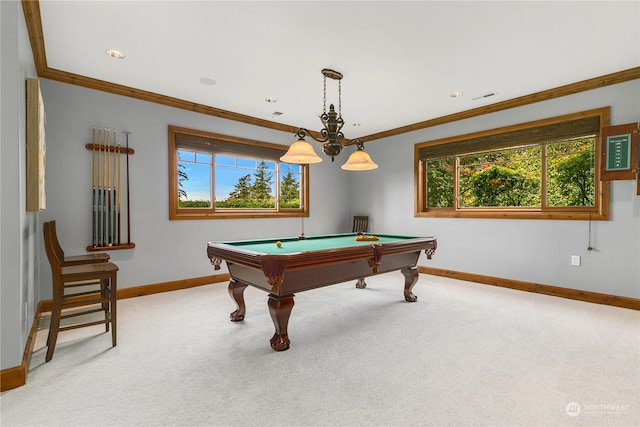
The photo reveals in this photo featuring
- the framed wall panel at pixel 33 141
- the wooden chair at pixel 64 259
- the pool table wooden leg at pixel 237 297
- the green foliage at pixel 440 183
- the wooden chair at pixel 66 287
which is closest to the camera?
the framed wall panel at pixel 33 141

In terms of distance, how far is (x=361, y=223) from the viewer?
625 cm

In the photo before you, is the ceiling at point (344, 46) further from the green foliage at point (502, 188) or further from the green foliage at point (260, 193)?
the green foliage at point (260, 193)

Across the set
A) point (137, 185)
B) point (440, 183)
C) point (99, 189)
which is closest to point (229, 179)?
point (137, 185)

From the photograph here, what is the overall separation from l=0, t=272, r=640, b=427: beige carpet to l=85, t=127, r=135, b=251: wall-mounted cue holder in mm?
900

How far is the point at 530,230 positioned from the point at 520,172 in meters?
0.86

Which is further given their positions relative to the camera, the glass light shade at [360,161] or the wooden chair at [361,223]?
the wooden chair at [361,223]

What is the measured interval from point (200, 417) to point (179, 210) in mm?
3267

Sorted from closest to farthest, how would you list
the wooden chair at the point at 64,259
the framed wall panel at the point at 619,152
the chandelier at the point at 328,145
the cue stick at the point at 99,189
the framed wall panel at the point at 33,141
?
the framed wall panel at the point at 33,141, the wooden chair at the point at 64,259, the chandelier at the point at 328,145, the framed wall panel at the point at 619,152, the cue stick at the point at 99,189

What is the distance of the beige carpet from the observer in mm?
1617

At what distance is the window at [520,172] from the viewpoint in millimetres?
3771

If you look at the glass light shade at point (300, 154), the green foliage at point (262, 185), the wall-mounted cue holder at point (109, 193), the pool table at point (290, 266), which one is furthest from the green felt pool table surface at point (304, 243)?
the green foliage at point (262, 185)

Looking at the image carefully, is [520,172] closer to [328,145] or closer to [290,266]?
[328,145]

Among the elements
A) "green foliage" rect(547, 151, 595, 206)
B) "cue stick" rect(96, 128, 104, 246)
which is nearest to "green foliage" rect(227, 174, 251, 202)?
"cue stick" rect(96, 128, 104, 246)

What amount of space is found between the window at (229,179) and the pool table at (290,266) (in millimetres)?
1725
